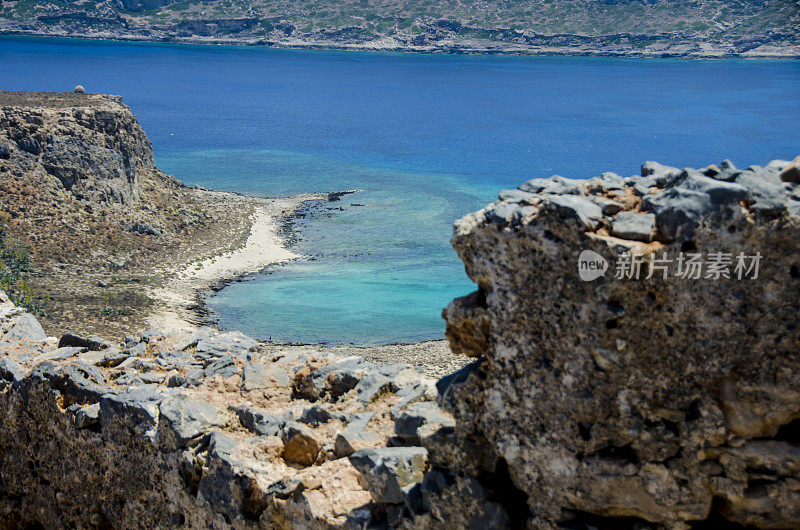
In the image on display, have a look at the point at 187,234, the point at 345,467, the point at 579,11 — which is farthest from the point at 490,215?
the point at 579,11

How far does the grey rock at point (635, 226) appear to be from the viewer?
6.94 metres

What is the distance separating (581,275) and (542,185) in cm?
137

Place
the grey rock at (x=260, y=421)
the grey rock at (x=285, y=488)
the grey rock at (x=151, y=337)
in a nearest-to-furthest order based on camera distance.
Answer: the grey rock at (x=285, y=488) < the grey rock at (x=260, y=421) < the grey rock at (x=151, y=337)

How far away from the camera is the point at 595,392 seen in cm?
730

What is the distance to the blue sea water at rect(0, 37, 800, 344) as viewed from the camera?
37094 mm

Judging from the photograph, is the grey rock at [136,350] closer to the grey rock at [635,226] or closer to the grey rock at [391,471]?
the grey rock at [391,471]

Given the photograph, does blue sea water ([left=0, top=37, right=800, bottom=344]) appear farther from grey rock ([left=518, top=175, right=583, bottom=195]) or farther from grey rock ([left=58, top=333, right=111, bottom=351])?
grey rock ([left=518, top=175, right=583, bottom=195])

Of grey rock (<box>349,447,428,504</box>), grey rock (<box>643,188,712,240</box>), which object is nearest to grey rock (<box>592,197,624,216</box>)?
grey rock (<box>643,188,712,240</box>)

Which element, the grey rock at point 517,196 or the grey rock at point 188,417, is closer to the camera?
the grey rock at point 517,196

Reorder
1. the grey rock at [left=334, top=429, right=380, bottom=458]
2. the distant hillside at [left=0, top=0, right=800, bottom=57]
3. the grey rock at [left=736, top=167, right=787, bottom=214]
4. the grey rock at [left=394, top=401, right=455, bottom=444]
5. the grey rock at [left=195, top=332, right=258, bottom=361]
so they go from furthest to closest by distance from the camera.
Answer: the distant hillside at [left=0, top=0, right=800, bottom=57] → the grey rock at [left=195, top=332, right=258, bottom=361] → the grey rock at [left=334, top=429, right=380, bottom=458] → the grey rock at [left=394, top=401, right=455, bottom=444] → the grey rock at [left=736, top=167, right=787, bottom=214]

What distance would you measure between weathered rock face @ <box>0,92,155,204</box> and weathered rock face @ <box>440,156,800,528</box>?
3624 cm

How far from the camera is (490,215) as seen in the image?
756 centimetres

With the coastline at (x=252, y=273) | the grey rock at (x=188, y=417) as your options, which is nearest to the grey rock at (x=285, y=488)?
the grey rock at (x=188, y=417)

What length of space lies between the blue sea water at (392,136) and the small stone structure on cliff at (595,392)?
20.8 meters
